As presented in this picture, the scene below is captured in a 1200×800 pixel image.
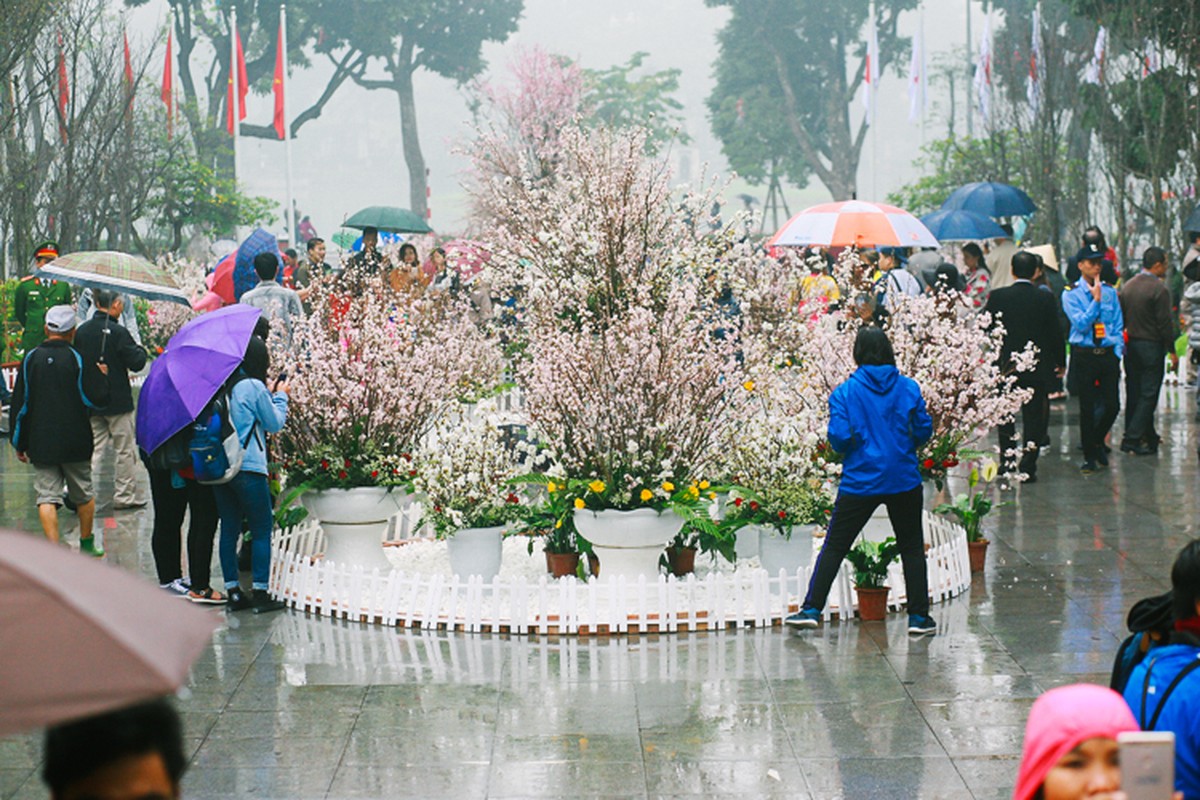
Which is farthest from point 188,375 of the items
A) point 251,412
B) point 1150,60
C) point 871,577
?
point 1150,60

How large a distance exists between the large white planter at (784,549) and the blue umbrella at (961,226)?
32.7 ft

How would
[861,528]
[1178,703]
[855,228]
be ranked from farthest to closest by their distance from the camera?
1. [855,228]
2. [861,528]
3. [1178,703]

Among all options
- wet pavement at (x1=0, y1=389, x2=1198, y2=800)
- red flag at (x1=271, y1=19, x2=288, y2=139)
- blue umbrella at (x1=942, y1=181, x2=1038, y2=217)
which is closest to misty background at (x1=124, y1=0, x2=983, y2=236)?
red flag at (x1=271, y1=19, x2=288, y2=139)

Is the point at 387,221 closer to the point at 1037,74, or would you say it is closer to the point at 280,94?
the point at 1037,74

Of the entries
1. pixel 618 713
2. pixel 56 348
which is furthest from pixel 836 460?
pixel 56 348

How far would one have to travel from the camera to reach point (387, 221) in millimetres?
22625

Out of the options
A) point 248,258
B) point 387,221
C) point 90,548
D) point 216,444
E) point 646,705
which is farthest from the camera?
point 387,221

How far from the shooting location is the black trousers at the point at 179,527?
28.1 ft

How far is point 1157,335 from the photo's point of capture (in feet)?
44.2

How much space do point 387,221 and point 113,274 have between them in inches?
485

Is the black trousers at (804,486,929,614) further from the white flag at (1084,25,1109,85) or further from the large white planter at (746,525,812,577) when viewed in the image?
the white flag at (1084,25,1109,85)

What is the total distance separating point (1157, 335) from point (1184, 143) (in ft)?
30.2

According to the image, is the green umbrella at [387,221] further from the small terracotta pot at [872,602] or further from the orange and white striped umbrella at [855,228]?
the small terracotta pot at [872,602]

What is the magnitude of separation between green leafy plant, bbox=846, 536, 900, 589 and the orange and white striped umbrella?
18.4 feet
